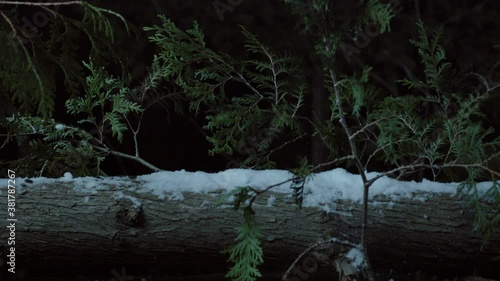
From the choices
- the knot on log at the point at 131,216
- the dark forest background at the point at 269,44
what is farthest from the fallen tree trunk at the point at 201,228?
the dark forest background at the point at 269,44

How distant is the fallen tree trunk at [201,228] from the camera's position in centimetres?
151

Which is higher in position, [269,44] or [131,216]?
[269,44]

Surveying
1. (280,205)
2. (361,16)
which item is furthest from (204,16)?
(361,16)

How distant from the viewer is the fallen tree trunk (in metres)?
1.51

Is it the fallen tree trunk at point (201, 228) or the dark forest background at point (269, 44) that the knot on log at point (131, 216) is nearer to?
the fallen tree trunk at point (201, 228)

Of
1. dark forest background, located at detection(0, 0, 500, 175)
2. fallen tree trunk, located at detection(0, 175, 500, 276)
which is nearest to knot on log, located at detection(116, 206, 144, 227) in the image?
fallen tree trunk, located at detection(0, 175, 500, 276)

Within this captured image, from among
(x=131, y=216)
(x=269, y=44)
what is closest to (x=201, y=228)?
(x=131, y=216)

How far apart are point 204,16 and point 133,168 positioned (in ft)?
2.54

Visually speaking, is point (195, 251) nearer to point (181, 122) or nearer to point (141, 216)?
point (141, 216)

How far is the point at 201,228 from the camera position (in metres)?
1.54

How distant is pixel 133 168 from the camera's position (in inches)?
112

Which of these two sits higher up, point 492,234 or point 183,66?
point 183,66

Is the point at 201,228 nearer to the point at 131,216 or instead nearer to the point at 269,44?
the point at 131,216

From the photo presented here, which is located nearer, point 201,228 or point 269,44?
point 201,228
